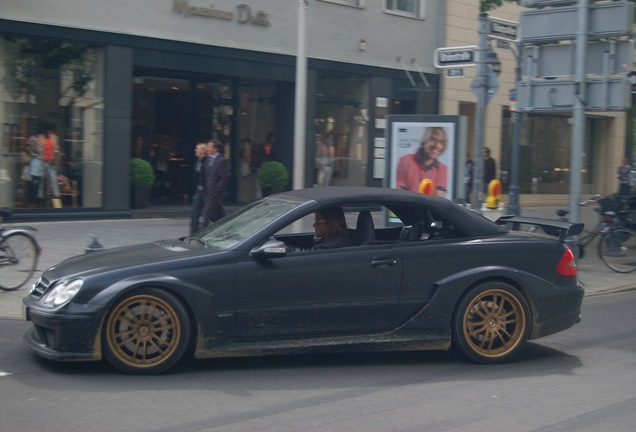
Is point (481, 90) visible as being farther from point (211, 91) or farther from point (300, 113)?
point (211, 91)

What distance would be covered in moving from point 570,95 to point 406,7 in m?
12.7

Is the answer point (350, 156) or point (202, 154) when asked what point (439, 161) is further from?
point (350, 156)

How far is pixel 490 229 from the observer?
7621mm

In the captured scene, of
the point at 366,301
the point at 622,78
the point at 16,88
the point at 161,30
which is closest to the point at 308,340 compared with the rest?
the point at 366,301

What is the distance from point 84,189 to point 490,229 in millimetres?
12196

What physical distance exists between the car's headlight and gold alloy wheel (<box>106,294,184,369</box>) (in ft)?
1.06

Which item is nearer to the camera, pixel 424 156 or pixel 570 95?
pixel 570 95

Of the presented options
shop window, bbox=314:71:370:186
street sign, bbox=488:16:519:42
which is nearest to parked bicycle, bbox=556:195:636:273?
street sign, bbox=488:16:519:42

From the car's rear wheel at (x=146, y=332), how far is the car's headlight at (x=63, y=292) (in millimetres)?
311

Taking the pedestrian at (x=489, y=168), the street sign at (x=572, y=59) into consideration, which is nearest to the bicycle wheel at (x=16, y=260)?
the street sign at (x=572, y=59)

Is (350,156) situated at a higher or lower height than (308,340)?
higher

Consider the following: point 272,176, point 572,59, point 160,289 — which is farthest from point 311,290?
point 272,176

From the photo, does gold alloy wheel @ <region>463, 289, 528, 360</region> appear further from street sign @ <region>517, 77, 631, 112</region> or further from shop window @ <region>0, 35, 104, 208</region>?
shop window @ <region>0, 35, 104, 208</region>

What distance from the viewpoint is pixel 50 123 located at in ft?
57.1
